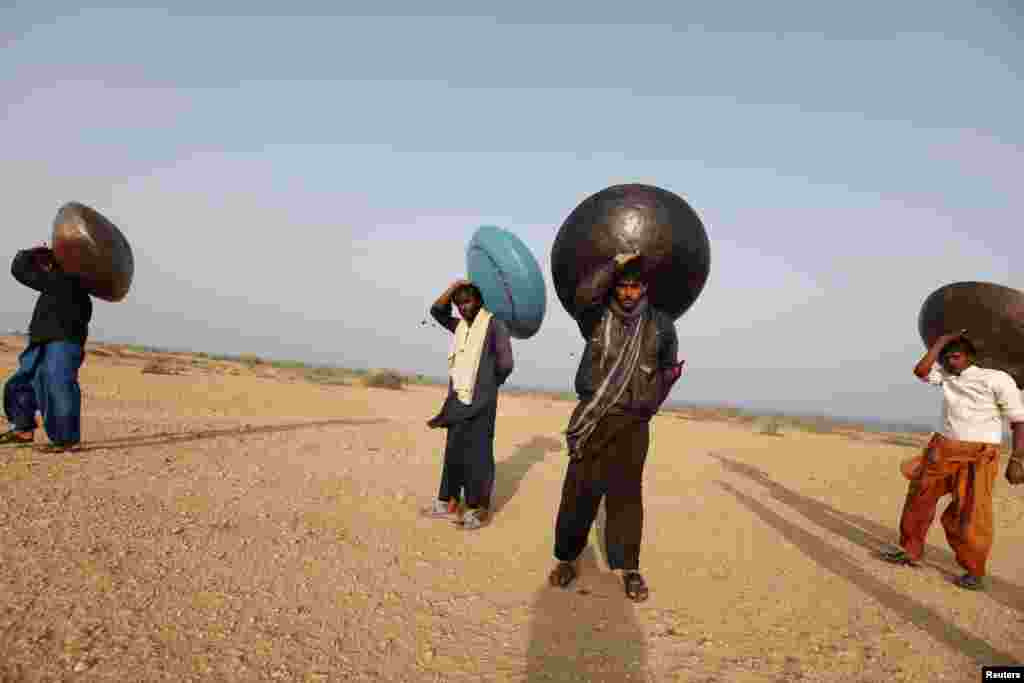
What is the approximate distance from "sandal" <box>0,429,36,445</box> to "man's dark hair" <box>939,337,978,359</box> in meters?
9.44

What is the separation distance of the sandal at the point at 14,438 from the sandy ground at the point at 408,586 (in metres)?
0.47

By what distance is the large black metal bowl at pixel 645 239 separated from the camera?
345 cm

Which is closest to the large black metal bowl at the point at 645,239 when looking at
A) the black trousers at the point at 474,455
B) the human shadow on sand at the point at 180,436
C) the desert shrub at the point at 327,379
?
the black trousers at the point at 474,455

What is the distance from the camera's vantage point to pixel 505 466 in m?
8.52

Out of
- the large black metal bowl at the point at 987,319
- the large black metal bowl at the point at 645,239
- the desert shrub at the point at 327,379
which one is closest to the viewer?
the large black metal bowl at the point at 645,239

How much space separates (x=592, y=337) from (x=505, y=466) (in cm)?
511

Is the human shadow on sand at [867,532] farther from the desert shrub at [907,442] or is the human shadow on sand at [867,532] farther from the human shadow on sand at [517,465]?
the desert shrub at [907,442]

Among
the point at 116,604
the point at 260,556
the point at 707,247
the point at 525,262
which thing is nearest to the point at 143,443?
the point at 260,556

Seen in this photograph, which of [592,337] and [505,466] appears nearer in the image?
[592,337]

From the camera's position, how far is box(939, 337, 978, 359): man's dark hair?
15.0 feet

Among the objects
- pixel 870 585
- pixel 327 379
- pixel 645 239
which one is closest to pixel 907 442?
pixel 870 585

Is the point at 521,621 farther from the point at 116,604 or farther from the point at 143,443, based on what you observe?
the point at 143,443

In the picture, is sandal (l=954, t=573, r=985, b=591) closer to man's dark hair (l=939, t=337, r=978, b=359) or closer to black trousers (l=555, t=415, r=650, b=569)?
man's dark hair (l=939, t=337, r=978, b=359)

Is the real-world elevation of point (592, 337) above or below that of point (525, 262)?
below
